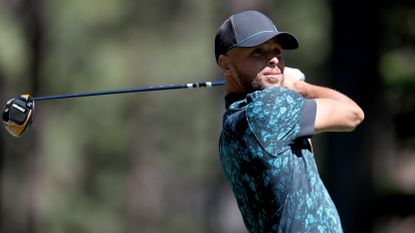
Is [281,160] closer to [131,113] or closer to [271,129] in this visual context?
[271,129]

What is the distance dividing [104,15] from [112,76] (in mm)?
1791

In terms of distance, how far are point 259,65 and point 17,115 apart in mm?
1647

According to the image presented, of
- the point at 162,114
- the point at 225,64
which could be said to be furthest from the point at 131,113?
the point at 225,64

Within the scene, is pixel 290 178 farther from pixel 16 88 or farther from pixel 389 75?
pixel 16 88

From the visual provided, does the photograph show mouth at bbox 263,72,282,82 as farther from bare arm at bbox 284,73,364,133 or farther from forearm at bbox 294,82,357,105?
forearm at bbox 294,82,357,105

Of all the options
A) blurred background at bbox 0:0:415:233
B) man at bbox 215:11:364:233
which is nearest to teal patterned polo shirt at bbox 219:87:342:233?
man at bbox 215:11:364:233

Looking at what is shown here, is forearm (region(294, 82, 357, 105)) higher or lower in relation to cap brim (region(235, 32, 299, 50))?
lower

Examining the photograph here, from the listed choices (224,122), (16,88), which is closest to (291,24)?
(16,88)

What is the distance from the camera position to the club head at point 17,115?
21.7 ft

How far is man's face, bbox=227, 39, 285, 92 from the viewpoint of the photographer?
18.6 ft

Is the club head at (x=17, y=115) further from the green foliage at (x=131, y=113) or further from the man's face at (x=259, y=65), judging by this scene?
the green foliage at (x=131, y=113)

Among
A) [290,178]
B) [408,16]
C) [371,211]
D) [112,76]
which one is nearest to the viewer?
[290,178]

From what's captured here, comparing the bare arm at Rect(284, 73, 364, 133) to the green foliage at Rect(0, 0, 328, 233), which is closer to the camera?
the bare arm at Rect(284, 73, 364, 133)

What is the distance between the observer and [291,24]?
35.4 m
